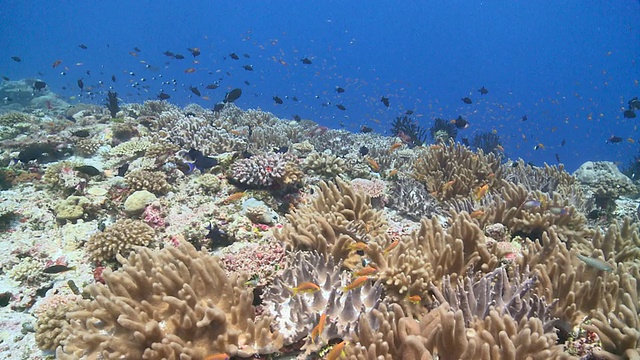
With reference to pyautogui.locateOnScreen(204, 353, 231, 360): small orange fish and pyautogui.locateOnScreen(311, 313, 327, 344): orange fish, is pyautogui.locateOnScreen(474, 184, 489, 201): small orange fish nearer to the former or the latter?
pyautogui.locateOnScreen(311, 313, 327, 344): orange fish

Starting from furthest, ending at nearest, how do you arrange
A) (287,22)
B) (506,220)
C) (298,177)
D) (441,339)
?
(287,22) → (298,177) → (506,220) → (441,339)

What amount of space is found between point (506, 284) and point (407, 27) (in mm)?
195824

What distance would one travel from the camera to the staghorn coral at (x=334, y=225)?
14.5ft

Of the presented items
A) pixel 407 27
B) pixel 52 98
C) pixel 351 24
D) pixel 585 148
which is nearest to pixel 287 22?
pixel 351 24

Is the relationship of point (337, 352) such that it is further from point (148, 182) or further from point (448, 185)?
point (148, 182)

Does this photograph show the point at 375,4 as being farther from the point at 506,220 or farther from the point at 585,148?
the point at 506,220

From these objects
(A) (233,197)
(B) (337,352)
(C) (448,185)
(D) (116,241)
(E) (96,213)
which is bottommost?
(B) (337,352)

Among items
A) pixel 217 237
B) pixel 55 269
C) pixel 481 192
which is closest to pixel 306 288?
pixel 217 237

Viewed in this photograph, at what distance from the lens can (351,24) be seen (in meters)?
177

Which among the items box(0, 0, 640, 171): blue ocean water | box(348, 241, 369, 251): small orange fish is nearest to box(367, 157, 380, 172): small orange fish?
box(348, 241, 369, 251): small orange fish

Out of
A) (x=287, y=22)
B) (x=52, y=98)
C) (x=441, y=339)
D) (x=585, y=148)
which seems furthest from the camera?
(x=287, y=22)

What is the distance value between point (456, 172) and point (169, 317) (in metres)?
7.20

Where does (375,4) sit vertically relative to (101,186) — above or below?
above

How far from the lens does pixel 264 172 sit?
6957mm
